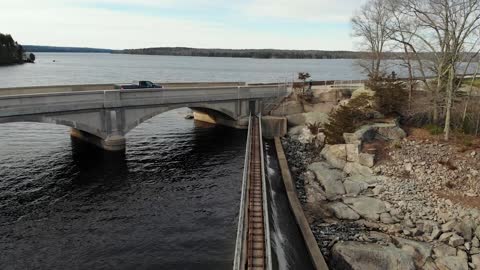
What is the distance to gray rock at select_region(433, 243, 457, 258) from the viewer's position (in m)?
19.8

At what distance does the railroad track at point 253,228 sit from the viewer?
54.3 feet

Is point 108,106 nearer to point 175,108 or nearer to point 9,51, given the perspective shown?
point 175,108

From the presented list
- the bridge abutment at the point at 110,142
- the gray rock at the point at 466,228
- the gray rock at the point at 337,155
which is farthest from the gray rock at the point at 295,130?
the gray rock at the point at 466,228

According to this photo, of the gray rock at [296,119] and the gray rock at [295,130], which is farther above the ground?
the gray rock at [296,119]

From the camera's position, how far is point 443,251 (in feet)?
65.6

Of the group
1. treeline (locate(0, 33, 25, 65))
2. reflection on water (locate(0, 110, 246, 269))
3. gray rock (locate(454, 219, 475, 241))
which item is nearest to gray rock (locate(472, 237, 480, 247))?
gray rock (locate(454, 219, 475, 241))

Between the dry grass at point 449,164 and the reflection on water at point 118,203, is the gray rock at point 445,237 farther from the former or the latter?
the reflection on water at point 118,203

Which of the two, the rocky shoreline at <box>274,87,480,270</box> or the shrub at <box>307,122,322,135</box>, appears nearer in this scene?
the rocky shoreline at <box>274,87,480,270</box>

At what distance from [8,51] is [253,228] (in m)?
180

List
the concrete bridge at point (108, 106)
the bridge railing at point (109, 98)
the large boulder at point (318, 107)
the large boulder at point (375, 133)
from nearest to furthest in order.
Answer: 1. the bridge railing at point (109, 98)
2. the concrete bridge at point (108, 106)
3. the large boulder at point (375, 133)
4. the large boulder at point (318, 107)

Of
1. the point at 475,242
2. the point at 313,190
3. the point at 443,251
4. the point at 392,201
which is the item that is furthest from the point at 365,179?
the point at 443,251

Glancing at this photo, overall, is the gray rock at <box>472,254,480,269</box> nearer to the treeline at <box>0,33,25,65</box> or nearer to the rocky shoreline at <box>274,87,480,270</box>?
the rocky shoreline at <box>274,87,480,270</box>

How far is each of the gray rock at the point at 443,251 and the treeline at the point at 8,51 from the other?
17612cm

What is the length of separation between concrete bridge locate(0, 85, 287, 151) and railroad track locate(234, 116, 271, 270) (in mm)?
14360
